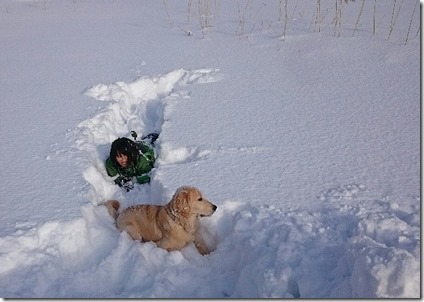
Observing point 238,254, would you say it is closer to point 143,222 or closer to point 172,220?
point 172,220

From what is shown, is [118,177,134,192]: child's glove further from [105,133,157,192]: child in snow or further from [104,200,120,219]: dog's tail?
[104,200,120,219]: dog's tail

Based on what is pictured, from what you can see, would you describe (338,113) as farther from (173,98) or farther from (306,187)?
(173,98)

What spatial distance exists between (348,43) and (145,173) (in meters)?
3.87

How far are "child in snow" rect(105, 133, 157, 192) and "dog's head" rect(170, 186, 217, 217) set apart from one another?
42.1 inches

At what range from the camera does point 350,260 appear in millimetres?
2314

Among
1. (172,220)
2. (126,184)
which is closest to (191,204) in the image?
(172,220)

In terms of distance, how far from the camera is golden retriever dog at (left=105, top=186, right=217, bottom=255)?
2953 mm

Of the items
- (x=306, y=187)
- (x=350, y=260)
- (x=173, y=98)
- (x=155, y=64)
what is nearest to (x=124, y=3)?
(x=155, y=64)

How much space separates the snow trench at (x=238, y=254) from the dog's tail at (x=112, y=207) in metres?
0.06

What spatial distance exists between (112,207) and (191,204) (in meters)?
0.95

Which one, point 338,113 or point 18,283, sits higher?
point 338,113

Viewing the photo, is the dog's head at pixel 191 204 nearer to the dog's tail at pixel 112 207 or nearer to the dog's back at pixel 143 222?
the dog's back at pixel 143 222

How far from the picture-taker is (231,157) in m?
3.65

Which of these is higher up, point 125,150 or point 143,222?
point 125,150
